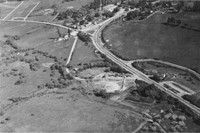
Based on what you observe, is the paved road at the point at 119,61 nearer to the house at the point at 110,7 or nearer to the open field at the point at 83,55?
the open field at the point at 83,55

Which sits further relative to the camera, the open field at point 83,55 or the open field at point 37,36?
the open field at point 37,36

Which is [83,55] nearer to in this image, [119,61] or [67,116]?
[119,61]

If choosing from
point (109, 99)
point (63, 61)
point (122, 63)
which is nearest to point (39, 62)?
point (63, 61)

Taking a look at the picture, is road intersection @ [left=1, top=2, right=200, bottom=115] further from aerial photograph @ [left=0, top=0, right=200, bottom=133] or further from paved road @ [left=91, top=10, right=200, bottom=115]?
aerial photograph @ [left=0, top=0, right=200, bottom=133]

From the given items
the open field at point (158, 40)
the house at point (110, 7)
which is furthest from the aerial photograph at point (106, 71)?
the house at point (110, 7)

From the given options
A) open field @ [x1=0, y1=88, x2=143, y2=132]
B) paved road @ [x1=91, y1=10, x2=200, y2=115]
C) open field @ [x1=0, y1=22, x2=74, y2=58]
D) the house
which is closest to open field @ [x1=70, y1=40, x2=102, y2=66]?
paved road @ [x1=91, y1=10, x2=200, y2=115]
